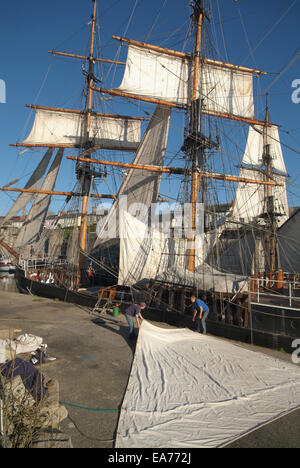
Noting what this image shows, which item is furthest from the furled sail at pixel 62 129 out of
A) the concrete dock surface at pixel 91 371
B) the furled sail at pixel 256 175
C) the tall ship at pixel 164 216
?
the concrete dock surface at pixel 91 371

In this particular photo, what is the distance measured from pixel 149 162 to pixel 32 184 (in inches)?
619

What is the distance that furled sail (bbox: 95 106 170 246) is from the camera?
25.9 m

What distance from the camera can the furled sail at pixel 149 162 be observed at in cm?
2586

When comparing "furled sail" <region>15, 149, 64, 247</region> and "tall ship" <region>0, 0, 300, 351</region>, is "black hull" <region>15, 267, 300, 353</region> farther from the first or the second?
"furled sail" <region>15, 149, 64, 247</region>

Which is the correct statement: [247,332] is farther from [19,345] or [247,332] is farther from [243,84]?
[243,84]

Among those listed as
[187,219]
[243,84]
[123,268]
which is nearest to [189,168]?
[187,219]

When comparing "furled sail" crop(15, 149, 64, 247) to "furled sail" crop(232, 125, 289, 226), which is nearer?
"furled sail" crop(15, 149, 64, 247)

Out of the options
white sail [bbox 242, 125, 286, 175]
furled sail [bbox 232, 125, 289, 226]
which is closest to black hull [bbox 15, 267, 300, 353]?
furled sail [bbox 232, 125, 289, 226]

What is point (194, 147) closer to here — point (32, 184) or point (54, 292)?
point (54, 292)

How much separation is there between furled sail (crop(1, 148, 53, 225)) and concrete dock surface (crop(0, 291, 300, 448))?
855 inches

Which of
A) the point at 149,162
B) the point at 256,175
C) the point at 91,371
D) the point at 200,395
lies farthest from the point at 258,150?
the point at 200,395

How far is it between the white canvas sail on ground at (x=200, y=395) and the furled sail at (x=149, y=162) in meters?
19.0

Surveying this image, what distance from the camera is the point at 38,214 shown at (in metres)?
32.2
